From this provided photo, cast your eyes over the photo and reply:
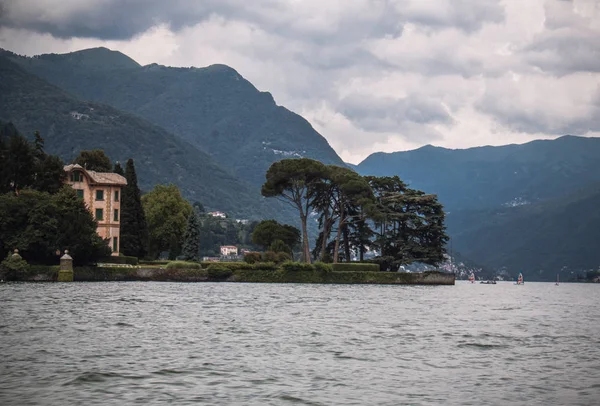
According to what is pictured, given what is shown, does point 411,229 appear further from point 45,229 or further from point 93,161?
point 45,229

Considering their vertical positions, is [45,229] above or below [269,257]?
above

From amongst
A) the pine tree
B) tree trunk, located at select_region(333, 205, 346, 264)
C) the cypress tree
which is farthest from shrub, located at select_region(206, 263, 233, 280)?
tree trunk, located at select_region(333, 205, 346, 264)

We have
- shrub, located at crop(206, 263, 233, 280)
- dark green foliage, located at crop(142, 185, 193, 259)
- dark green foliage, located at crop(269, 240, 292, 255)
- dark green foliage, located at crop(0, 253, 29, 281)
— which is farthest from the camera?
dark green foliage, located at crop(142, 185, 193, 259)

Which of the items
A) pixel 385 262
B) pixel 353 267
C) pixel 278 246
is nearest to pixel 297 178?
pixel 278 246

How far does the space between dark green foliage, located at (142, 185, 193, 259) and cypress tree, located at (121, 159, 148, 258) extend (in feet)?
41.8

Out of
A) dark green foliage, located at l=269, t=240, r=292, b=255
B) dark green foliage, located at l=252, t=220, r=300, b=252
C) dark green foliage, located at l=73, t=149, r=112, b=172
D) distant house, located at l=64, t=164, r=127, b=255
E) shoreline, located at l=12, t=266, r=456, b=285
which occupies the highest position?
dark green foliage, located at l=73, t=149, r=112, b=172

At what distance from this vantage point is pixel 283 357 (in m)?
27.6

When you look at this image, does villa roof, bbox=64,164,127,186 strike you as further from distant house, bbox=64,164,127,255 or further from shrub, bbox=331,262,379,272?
shrub, bbox=331,262,379,272

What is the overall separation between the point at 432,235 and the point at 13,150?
2294 inches

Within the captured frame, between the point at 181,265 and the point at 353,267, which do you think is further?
the point at 353,267

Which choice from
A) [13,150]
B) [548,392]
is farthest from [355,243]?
[548,392]

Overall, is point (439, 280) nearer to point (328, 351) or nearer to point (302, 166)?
point (302, 166)

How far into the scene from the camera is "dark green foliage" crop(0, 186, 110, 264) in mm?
83375

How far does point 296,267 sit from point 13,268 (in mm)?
33643
